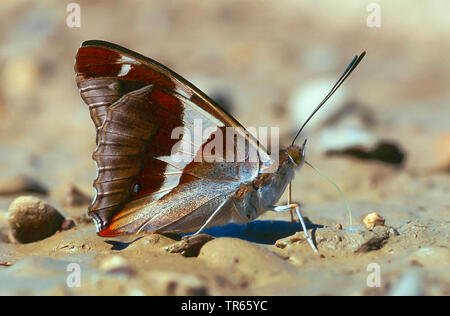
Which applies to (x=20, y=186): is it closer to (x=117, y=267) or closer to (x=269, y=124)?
(x=117, y=267)

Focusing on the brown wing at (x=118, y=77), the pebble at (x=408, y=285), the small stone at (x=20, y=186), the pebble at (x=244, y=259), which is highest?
the brown wing at (x=118, y=77)

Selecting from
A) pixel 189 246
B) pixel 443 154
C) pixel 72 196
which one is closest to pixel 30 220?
pixel 72 196

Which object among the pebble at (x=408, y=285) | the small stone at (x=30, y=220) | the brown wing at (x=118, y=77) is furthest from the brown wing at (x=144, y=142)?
the pebble at (x=408, y=285)

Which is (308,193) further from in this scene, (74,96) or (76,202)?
(74,96)

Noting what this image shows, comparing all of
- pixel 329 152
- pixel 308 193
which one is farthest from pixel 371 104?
pixel 308 193

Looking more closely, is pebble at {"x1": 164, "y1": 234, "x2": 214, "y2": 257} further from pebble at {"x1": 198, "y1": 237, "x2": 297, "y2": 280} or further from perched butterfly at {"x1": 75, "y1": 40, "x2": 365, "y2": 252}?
perched butterfly at {"x1": 75, "y1": 40, "x2": 365, "y2": 252}

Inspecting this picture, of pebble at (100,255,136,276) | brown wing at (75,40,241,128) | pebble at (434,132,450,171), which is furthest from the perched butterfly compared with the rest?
pebble at (434,132,450,171)

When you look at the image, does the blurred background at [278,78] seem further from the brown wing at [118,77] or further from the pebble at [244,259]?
the pebble at [244,259]
